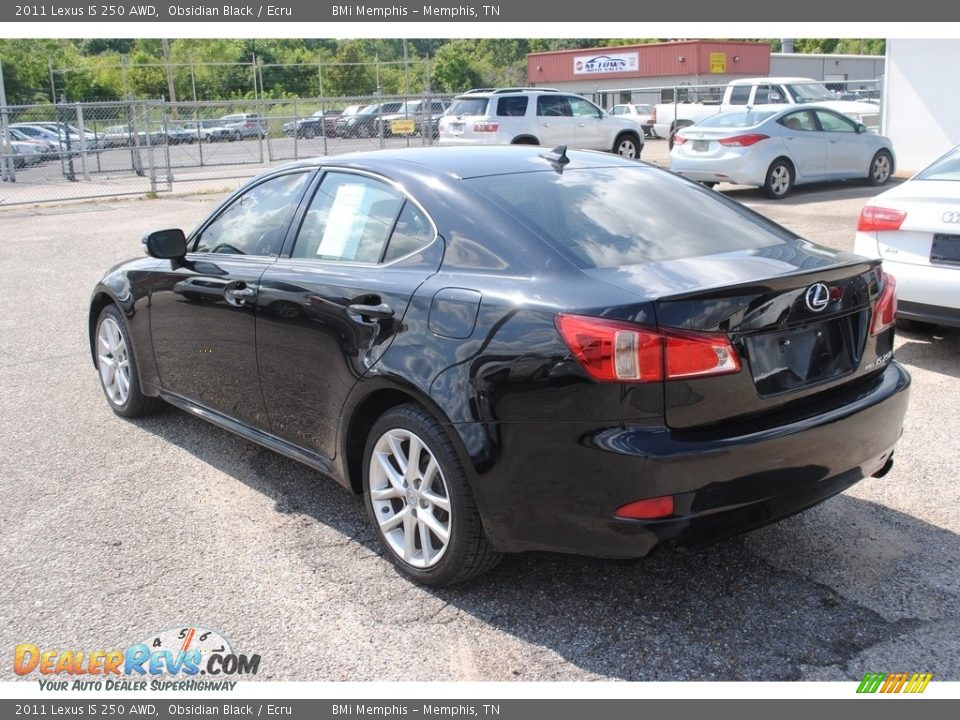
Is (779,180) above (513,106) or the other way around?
the other way around

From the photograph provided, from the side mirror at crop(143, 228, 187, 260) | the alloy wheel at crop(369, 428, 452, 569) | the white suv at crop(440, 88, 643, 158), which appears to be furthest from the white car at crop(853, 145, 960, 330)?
the white suv at crop(440, 88, 643, 158)

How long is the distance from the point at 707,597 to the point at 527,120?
17.7m

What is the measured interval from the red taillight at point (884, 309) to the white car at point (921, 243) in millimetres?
2224

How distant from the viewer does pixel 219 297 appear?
466 centimetres

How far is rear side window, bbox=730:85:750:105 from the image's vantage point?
2619 cm

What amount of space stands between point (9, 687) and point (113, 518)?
135cm

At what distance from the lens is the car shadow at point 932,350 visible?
21.4 feet

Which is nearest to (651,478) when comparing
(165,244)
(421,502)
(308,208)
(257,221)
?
(421,502)

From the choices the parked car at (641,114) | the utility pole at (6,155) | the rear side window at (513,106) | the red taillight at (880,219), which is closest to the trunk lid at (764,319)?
the red taillight at (880,219)

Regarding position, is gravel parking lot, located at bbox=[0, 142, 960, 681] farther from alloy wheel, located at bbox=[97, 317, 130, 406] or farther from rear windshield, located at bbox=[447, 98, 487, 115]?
rear windshield, located at bbox=[447, 98, 487, 115]

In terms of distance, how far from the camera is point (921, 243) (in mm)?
6195

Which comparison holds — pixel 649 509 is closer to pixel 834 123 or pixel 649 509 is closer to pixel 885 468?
pixel 885 468

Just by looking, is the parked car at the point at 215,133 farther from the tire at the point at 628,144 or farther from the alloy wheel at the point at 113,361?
the alloy wheel at the point at 113,361

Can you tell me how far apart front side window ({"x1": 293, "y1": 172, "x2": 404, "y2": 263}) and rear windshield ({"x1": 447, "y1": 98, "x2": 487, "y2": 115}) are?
53.6ft
